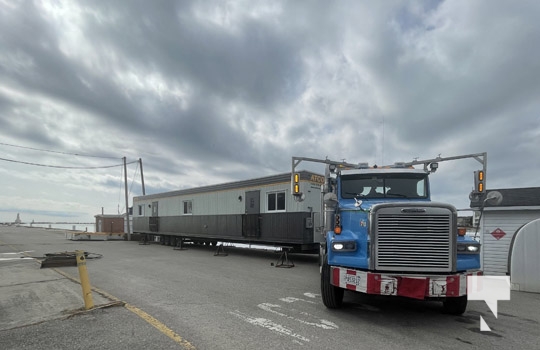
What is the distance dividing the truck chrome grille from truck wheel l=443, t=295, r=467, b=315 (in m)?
0.99

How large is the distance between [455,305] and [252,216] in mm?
10531

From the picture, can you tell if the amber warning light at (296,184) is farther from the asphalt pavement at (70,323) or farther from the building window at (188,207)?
the building window at (188,207)

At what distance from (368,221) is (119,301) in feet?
15.8

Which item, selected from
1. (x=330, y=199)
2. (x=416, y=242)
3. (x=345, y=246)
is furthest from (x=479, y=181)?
(x=345, y=246)

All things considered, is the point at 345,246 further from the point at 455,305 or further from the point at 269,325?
the point at 455,305

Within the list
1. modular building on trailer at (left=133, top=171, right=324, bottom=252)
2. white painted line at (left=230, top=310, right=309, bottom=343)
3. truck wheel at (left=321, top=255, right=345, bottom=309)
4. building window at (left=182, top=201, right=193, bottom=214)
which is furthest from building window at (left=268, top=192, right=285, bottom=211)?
white painted line at (left=230, top=310, right=309, bottom=343)

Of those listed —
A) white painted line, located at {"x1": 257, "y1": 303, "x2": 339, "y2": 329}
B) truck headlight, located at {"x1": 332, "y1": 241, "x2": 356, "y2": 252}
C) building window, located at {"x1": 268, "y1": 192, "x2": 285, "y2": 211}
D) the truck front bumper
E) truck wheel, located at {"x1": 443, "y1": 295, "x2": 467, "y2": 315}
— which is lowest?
white painted line, located at {"x1": 257, "y1": 303, "x2": 339, "y2": 329}

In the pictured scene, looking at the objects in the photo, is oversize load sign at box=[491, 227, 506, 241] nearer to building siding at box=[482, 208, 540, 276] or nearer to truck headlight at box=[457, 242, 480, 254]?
building siding at box=[482, 208, 540, 276]

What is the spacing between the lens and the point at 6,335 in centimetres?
480

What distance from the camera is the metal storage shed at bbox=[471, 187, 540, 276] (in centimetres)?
1062

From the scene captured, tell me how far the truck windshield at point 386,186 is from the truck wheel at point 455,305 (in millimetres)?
1989

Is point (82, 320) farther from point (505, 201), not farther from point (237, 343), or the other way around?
point (505, 201)

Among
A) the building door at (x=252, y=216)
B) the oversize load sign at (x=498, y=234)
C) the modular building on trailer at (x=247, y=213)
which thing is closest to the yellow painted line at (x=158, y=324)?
the modular building on trailer at (x=247, y=213)

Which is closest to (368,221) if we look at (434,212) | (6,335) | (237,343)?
(434,212)
